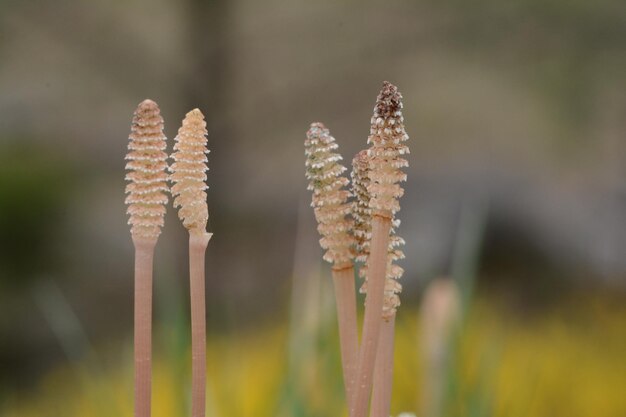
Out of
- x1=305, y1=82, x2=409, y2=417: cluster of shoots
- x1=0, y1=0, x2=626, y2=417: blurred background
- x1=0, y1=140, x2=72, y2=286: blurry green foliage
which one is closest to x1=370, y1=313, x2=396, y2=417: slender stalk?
x1=305, y1=82, x2=409, y2=417: cluster of shoots

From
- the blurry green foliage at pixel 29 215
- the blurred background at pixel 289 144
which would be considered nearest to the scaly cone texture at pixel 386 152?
the blurred background at pixel 289 144

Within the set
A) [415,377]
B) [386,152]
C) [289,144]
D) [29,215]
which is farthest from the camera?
[289,144]

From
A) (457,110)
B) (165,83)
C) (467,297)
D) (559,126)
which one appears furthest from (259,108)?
(467,297)

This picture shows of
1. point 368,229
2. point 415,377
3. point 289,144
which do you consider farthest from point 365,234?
point 289,144

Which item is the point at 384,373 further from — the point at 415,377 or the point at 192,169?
the point at 415,377

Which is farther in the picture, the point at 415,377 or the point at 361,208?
the point at 415,377

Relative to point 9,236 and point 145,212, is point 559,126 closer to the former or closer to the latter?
point 9,236

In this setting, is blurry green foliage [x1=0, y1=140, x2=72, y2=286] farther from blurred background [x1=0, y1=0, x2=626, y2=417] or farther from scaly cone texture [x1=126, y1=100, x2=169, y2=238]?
scaly cone texture [x1=126, y1=100, x2=169, y2=238]

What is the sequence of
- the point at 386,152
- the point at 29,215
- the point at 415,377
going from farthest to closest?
1. the point at 29,215
2. the point at 415,377
3. the point at 386,152
